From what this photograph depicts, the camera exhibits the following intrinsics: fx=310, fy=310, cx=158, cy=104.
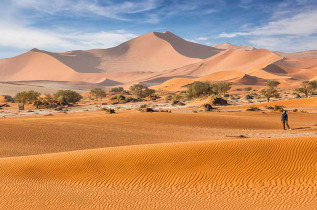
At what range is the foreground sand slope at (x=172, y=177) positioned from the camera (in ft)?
25.9

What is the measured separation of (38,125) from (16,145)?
15.5ft

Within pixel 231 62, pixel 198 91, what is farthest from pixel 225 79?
pixel 231 62

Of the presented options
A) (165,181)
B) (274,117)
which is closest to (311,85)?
(274,117)

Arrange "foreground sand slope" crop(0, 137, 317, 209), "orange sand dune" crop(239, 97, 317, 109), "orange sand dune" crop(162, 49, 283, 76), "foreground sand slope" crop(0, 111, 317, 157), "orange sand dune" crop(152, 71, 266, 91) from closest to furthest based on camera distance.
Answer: "foreground sand slope" crop(0, 137, 317, 209) < "foreground sand slope" crop(0, 111, 317, 157) < "orange sand dune" crop(239, 97, 317, 109) < "orange sand dune" crop(152, 71, 266, 91) < "orange sand dune" crop(162, 49, 283, 76)

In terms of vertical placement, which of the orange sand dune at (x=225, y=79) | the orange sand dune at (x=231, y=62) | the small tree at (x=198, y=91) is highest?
the orange sand dune at (x=231, y=62)

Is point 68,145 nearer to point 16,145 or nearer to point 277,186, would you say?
point 16,145

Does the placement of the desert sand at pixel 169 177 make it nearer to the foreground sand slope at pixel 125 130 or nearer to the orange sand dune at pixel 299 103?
the foreground sand slope at pixel 125 130

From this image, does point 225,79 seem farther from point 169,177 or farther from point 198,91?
point 169,177

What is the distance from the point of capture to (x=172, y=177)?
10.3m

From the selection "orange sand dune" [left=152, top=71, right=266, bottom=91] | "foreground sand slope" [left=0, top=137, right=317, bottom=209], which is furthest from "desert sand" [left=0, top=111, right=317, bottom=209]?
"orange sand dune" [left=152, top=71, right=266, bottom=91]

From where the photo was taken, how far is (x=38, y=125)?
21.4 m

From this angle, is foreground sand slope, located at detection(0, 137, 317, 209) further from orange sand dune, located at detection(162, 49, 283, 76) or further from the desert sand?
orange sand dune, located at detection(162, 49, 283, 76)

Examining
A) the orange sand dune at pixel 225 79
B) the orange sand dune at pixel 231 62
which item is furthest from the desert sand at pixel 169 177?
the orange sand dune at pixel 231 62

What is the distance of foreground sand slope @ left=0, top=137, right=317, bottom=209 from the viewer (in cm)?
790
